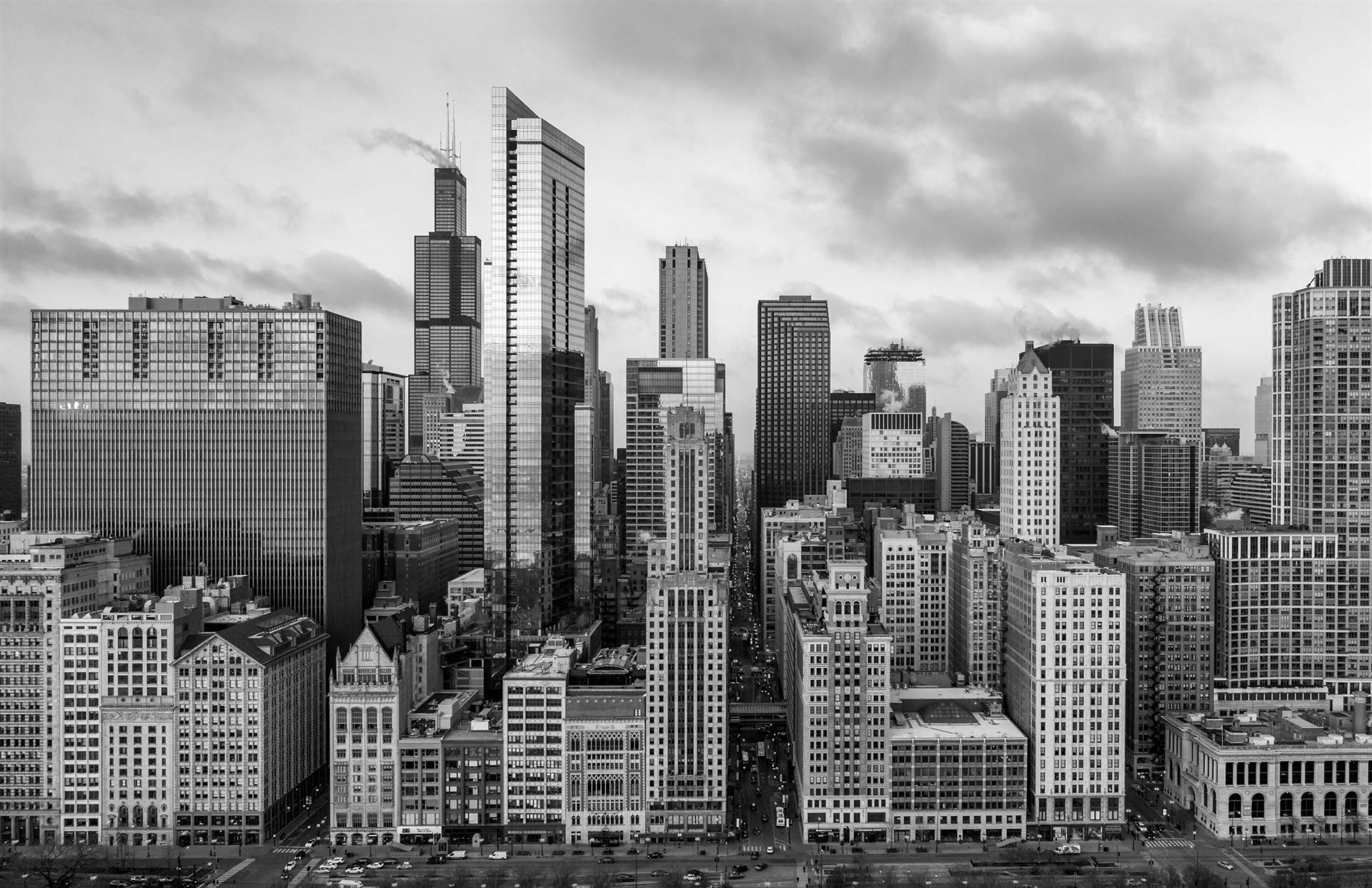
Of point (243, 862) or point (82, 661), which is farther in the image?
point (82, 661)

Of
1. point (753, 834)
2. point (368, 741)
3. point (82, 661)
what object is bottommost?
point (753, 834)

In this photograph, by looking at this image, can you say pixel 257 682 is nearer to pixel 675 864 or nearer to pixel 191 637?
pixel 191 637

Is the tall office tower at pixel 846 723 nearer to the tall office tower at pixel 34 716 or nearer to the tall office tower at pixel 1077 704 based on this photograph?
the tall office tower at pixel 1077 704

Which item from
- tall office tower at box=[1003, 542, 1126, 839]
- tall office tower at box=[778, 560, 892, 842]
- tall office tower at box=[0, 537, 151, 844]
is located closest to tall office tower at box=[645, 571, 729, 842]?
tall office tower at box=[778, 560, 892, 842]

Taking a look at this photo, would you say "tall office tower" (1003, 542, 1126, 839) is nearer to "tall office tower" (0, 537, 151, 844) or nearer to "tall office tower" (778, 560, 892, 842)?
"tall office tower" (778, 560, 892, 842)

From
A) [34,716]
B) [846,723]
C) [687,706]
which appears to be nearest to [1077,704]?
[846,723]

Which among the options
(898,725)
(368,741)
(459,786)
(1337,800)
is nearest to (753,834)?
(898,725)

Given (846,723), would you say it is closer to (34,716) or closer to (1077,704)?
(1077,704)
